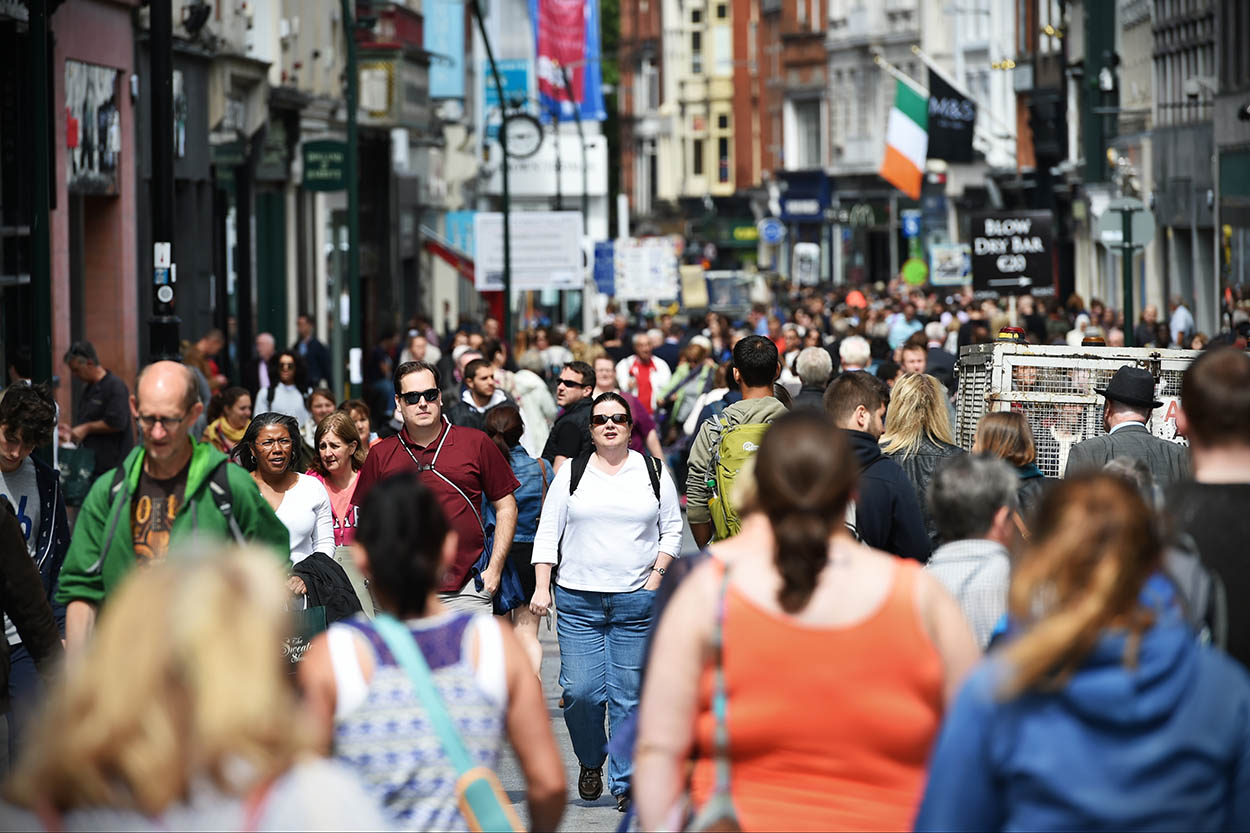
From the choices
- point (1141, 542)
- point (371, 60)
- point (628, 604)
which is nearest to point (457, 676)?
point (1141, 542)

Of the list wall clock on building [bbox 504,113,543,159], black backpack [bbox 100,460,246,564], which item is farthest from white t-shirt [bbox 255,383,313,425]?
wall clock on building [bbox 504,113,543,159]

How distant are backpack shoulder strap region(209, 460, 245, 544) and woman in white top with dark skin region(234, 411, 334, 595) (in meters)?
2.63

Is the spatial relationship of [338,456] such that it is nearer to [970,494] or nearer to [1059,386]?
[1059,386]

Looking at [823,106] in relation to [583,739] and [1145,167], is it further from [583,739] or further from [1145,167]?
[583,739]

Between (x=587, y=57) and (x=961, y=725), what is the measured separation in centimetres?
6307

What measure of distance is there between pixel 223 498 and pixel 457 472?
3190 mm

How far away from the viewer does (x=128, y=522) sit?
6.30m

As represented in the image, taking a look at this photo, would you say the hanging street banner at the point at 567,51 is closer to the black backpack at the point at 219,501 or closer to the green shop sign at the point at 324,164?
the green shop sign at the point at 324,164

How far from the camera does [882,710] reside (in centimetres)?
428

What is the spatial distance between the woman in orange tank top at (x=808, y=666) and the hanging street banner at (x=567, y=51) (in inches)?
2085

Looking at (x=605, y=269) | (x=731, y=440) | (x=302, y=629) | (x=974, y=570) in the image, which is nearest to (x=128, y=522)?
(x=302, y=629)

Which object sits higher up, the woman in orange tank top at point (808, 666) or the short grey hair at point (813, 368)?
the short grey hair at point (813, 368)

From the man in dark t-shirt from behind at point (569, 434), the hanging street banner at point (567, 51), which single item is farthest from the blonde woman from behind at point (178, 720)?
the hanging street banner at point (567, 51)

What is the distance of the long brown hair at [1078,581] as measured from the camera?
3664 millimetres
